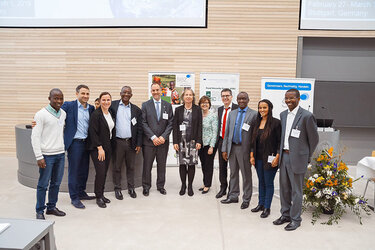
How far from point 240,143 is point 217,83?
2325mm

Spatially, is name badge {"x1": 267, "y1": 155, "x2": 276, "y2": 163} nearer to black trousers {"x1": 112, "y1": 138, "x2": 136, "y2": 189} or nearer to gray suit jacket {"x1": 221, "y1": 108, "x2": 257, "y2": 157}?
gray suit jacket {"x1": 221, "y1": 108, "x2": 257, "y2": 157}

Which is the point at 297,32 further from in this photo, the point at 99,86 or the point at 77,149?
the point at 77,149

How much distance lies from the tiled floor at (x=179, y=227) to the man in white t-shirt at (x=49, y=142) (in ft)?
1.62

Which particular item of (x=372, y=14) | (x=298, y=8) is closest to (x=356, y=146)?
(x=372, y=14)

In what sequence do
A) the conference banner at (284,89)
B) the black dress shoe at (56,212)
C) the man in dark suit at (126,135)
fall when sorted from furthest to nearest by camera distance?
the conference banner at (284,89), the man in dark suit at (126,135), the black dress shoe at (56,212)

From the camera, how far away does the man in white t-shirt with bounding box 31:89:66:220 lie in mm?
3338

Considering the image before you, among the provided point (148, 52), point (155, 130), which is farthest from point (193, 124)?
point (148, 52)

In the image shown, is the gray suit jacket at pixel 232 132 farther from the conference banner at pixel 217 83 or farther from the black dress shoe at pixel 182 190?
the conference banner at pixel 217 83

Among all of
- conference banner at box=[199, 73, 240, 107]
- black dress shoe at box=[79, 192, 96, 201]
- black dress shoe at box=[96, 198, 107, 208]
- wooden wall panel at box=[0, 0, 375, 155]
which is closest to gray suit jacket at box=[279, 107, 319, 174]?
black dress shoe at box=[96, 198, 107, 208]

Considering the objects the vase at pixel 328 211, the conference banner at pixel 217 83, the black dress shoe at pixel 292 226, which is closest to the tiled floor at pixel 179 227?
the black dress shoe at pixel 292 226

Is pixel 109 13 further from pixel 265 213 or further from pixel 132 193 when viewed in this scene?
pixel 265 213

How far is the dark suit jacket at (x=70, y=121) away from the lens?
151 inches

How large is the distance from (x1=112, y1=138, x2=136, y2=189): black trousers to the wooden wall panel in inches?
102

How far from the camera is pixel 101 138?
158 inches
